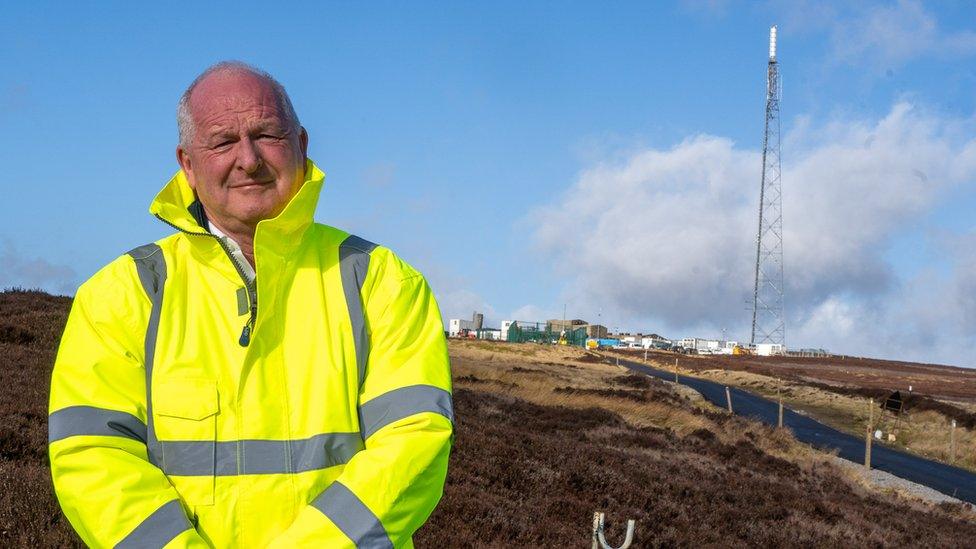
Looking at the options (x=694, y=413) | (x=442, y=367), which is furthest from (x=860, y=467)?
(x=442, y=367)

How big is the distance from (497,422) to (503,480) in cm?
529

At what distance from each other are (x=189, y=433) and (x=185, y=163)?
867 mm

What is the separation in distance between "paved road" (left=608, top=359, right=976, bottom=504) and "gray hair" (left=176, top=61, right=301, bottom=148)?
25.5 meters

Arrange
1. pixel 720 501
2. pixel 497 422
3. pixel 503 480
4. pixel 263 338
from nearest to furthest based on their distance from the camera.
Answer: pixel 263 338, pixel 503 480, pixel 720 501, pixel 497 422

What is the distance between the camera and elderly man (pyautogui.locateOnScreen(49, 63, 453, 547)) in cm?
203

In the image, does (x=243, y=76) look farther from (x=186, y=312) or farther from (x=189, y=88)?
(x=186, y=312)

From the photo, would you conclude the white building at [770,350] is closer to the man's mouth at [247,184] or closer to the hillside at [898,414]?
the hillside at [898,414]

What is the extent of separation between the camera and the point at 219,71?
2.36 metres

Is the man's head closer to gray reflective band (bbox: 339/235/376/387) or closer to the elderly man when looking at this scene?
the elderly man

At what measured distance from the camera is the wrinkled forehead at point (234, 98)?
229cm

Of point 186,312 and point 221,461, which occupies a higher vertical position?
point 186,312

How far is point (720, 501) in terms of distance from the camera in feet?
38.9

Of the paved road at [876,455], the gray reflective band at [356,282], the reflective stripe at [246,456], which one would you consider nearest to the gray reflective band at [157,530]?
the reflective stripe at [246,456]

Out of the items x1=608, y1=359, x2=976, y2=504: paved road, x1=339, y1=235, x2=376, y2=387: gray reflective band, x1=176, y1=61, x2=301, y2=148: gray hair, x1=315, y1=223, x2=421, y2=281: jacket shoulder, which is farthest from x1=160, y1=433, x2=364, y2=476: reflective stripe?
x1=608, y1=359, x2=976, y2=504: paved road
